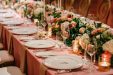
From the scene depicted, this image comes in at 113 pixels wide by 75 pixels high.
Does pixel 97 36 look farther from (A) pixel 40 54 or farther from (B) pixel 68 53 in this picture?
(A) pixel 40 54

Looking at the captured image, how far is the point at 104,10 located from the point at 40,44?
2584 millimetres

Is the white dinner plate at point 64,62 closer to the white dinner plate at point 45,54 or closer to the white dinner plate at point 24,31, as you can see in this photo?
the white dinner plate at point 45,54

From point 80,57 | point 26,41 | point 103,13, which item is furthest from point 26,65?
point 103,13

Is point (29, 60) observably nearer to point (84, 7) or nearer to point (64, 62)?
point (64, 62)

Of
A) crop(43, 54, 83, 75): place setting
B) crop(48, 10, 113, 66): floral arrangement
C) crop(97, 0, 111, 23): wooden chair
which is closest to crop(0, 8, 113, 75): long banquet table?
crop(43, 54, 83, 75): place setting

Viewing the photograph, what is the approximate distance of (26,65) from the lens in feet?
9.34

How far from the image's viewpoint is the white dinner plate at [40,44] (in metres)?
2.68

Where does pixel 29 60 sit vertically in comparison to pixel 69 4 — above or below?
below

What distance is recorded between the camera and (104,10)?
503cm

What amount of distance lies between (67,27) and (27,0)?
7.42 ft

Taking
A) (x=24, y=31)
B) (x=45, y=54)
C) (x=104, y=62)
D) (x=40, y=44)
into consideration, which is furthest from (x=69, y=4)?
(x=104, y=62)

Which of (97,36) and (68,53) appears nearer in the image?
(97,36)

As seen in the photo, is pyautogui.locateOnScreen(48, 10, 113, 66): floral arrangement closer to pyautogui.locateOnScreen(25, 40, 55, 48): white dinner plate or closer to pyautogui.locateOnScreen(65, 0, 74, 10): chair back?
pyautogui.locateOnScreen(25, 40, 55, 48): white dinner plate

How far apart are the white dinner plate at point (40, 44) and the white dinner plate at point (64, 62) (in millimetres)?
384
